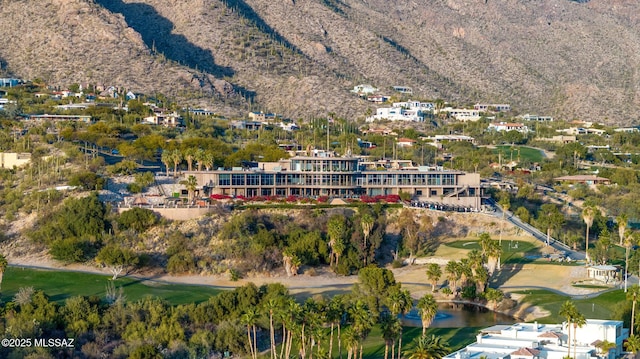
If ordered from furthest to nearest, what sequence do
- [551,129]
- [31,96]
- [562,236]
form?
→ [551,129], [31,96], [562,236]

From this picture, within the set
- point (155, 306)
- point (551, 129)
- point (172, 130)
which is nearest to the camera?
point (155, 306)

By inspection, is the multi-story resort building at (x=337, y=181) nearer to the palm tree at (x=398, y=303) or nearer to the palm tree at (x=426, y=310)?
the palm tree at (x=398, y=303)

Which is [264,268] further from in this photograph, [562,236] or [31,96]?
[31,96]

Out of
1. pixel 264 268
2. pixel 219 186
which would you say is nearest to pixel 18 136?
pixel 219 186

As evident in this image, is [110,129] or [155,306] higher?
[110,129]

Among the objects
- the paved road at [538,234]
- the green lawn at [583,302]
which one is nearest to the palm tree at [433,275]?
the green lawn at [583,302]
